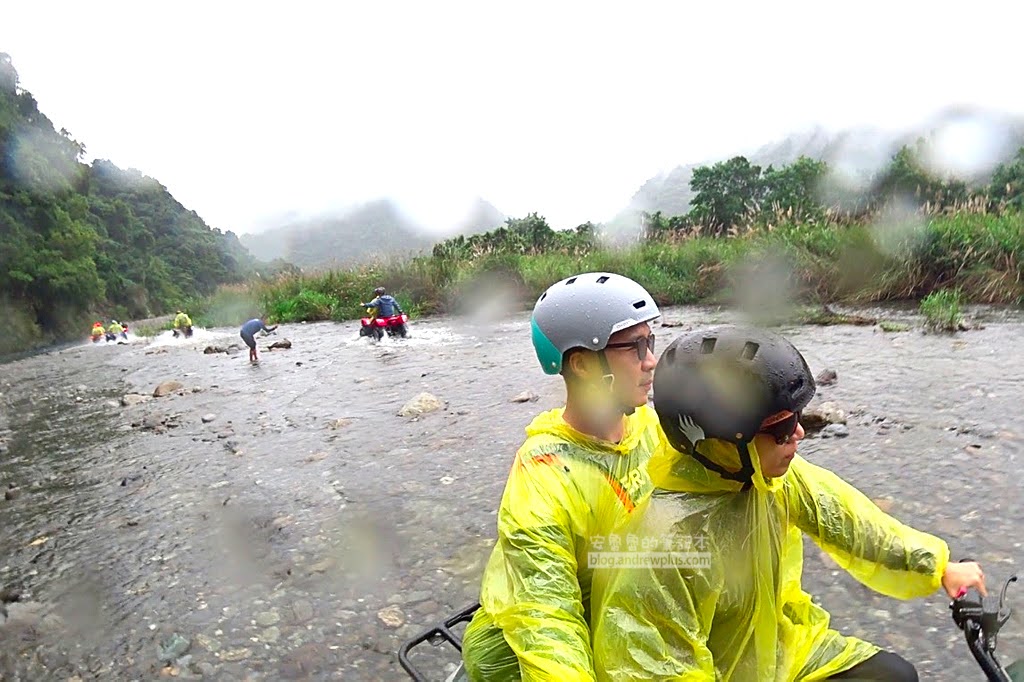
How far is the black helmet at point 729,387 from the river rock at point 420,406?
260 inches

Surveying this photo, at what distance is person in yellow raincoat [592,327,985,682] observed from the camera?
159cm

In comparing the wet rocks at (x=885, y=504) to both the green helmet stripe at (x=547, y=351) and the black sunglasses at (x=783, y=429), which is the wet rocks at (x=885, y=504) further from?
the black sunglasses at (x=783, y=429)

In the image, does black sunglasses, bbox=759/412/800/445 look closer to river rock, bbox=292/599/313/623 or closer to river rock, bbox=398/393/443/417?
river rock, bbox=292/599/313/623

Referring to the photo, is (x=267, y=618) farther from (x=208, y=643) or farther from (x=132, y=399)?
(x=132, y=399)

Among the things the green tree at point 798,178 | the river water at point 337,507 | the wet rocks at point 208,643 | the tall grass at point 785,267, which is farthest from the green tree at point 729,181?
the wet rocks at point 208,643

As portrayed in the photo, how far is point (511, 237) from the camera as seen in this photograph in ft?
91.8

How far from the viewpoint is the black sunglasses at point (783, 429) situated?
5.26ft

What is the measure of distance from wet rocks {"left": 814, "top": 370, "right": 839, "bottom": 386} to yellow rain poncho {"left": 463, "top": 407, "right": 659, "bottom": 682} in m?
5.89

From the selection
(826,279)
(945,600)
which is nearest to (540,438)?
(945,600)

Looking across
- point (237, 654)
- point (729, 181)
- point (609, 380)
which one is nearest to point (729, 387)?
point (609, 380)

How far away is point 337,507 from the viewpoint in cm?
526

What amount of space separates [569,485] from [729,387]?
60 centimetres

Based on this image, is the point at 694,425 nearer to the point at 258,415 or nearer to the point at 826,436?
the point at 826,436

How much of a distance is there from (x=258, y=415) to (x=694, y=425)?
8380mm
